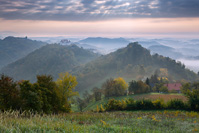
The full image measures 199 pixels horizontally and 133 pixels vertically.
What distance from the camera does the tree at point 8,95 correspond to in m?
22.0

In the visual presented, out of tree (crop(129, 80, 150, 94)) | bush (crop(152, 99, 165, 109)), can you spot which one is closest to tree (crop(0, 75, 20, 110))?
bush (crop(152, 99, 165, 109))

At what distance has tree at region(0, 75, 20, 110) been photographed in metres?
22.0

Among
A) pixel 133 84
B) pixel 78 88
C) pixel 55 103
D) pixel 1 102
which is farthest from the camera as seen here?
pixel 78 88

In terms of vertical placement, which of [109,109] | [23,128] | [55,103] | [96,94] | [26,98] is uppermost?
[23,128]

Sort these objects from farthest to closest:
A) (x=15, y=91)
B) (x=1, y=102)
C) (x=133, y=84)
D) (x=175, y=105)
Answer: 1. (x=133, y=84)
2. (x=175, y=105)
3. (x=15, y=91)
4. (x=1, y=102)

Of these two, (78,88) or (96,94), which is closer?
(96,94)

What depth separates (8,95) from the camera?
2295cm

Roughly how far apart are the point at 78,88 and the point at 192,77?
132018 mm

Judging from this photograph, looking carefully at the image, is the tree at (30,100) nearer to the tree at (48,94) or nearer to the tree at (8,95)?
the tree at (8,95)

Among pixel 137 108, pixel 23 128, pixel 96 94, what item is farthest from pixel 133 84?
pixel 23 128

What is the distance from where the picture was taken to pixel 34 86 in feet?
82.4

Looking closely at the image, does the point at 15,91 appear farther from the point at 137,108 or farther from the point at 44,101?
the point at 137,108

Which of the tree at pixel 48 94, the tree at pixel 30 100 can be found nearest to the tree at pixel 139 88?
the tree at pixel 48 94

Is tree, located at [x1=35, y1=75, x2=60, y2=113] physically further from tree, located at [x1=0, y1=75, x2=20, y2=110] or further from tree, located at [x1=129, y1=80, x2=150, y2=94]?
tree, located at [x1=129, y1=80, x2=150, y2=94]
